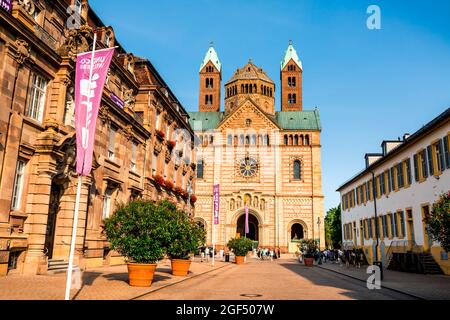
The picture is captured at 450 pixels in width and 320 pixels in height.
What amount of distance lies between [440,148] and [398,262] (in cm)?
983

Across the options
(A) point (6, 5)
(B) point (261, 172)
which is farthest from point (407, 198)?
(B) point (261, 172)

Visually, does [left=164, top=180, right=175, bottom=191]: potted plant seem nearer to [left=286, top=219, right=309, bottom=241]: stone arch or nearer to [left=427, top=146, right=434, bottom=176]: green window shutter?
[left=427, top=146, right=434, bottom=176]: green window shutter

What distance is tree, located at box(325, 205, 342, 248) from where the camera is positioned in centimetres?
8681

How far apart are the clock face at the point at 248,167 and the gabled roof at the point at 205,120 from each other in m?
8.48

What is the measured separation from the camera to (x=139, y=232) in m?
15.1

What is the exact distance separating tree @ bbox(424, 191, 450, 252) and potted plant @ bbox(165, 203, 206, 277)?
10.5 m

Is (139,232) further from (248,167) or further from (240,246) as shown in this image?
(248,167)

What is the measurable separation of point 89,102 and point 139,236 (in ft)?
18.2

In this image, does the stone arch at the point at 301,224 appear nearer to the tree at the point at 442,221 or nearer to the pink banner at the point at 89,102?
the tree at the point at 442,221

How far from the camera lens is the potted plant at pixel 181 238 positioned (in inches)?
620
